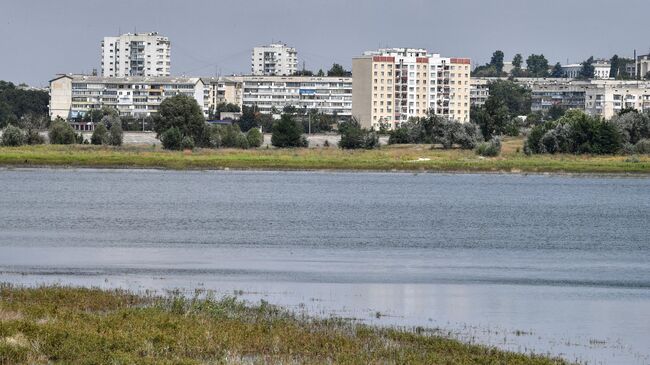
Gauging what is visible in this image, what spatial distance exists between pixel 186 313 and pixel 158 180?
6866cm

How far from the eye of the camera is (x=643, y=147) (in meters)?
119

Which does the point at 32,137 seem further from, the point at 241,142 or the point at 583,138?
the point at 583,138

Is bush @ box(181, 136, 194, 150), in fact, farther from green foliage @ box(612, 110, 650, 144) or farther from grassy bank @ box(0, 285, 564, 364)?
grassy bank @ box(0, 285, 564, 364)

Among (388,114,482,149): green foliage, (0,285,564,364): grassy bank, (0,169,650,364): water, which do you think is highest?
(388,114,482,149): green foliage

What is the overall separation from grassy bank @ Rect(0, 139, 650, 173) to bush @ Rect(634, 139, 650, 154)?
5.99 ft

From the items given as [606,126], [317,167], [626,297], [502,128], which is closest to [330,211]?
[626,297]

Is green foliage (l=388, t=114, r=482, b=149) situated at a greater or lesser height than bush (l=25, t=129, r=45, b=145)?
greater

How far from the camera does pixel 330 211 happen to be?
63969mm

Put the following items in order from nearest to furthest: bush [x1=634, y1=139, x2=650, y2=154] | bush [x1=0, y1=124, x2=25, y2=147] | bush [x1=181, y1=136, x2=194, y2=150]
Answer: bush [x1=634, y1=139, x2=650, y2=154] → bush [x1=0, y1=124, x2=25, y2=147] → bush [x1=181, y1=136, x2=194, y2=150]

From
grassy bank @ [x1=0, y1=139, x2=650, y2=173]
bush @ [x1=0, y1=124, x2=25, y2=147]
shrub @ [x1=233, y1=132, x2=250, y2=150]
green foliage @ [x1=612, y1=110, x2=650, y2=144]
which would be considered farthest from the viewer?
shrub @ [x1=233, y1=132, x2=250, y2=150]

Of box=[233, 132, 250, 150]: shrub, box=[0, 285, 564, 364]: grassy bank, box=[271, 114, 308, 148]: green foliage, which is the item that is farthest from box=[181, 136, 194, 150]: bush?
box=[0, 285, 564, 364]: grassy bank

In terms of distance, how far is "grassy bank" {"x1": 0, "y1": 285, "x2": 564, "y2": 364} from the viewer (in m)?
21.4

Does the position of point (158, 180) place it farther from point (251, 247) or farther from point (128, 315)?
point (128, 315)

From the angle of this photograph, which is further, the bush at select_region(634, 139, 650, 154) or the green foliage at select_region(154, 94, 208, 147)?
the green foliage at select_region(154, 94, 208, 147)
